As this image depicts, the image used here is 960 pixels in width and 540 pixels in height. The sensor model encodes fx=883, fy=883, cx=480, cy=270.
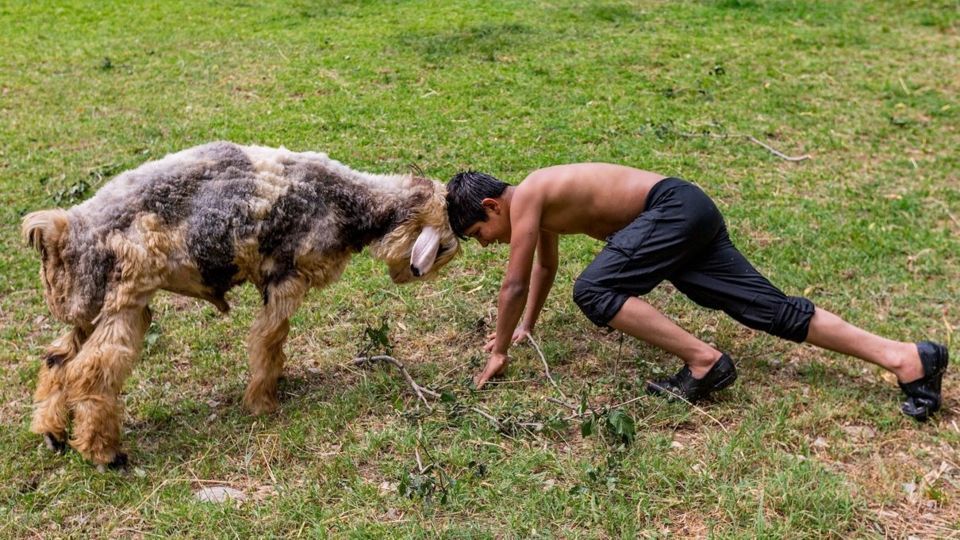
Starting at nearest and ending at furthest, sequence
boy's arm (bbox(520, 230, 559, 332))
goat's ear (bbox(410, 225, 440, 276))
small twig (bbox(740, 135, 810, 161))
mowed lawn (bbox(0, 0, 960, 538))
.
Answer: mowed lawn (bbox(0, 0, 960, 538)), goat's ear (bbox(410, 225, 440, 276)), boy's arm (bbox(520, 230, 559, 332)), small twig (bbox(740, 135, 810, 161))

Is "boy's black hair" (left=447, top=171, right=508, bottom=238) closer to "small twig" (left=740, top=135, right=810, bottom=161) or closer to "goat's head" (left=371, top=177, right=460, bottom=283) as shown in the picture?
"goat's head" (left=371, top=177, right=460, bottom=283)

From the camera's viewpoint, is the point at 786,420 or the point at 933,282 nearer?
the point at 786,420

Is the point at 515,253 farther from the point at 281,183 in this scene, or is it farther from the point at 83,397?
the point at 83,397

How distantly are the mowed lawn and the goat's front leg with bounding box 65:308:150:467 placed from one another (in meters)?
0.14

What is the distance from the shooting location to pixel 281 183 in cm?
448

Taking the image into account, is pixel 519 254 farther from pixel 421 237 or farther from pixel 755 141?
pixel 755 141

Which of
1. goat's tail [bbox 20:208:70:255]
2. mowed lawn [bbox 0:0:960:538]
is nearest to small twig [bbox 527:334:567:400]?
mowed lawn [bbox 0:0:960:538]

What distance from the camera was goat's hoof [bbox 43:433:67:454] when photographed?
4.38 meters

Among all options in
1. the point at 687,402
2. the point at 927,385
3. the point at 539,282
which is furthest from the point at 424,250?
the point at 927,385

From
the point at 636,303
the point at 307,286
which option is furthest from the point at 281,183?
the point at 636,303

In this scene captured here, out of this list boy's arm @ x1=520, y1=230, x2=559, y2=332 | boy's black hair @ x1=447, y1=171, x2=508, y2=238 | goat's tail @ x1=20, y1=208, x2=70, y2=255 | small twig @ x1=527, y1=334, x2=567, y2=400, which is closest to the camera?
goat's tail @ x1=20, y1=208, x2=70, y2=255

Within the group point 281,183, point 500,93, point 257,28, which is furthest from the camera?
point 257,28

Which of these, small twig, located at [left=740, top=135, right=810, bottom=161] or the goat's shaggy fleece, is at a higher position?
the goat's shaggy fleece

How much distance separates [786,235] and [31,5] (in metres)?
11.8
